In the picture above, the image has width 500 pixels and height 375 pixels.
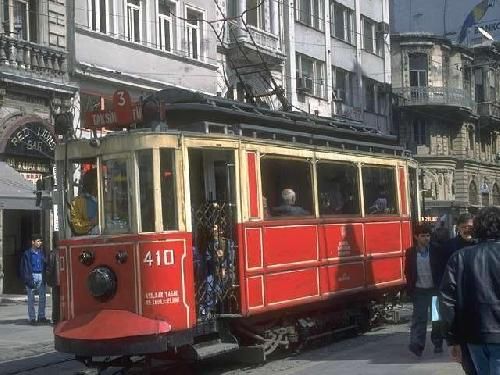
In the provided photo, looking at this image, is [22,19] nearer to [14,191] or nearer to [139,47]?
[139,47]

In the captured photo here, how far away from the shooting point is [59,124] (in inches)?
402

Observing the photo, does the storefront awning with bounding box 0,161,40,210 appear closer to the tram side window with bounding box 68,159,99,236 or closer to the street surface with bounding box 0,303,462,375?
the street surface with bounding box 0,303,462,375

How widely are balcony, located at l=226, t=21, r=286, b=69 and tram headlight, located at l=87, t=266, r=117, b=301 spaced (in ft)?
63.2

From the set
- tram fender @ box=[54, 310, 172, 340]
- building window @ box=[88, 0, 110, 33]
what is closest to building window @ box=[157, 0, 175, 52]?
building window @ box=[88, 0, 110, 33]

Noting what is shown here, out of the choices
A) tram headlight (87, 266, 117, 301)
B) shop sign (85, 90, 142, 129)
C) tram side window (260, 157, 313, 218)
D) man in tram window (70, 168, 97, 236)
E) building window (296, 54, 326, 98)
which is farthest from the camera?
building window (296, 54, 326, 98)

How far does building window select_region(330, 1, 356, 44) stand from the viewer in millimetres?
39375

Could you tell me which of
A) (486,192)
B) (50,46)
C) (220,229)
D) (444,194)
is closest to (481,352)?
(220,229)

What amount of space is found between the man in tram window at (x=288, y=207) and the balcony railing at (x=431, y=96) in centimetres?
3997

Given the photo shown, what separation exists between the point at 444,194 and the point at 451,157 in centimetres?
227

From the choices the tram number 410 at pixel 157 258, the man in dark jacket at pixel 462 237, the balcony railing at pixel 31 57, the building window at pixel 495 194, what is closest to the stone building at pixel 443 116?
the building window at pixel 495 194

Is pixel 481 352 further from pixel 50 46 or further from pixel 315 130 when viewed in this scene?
pixel 50 46

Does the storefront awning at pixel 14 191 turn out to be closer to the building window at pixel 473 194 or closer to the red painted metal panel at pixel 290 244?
the red painted metal panel at pixel 290 244

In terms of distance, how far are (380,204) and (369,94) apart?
30167 millimetres

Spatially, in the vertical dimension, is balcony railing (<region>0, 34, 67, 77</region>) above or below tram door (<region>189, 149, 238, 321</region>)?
above
